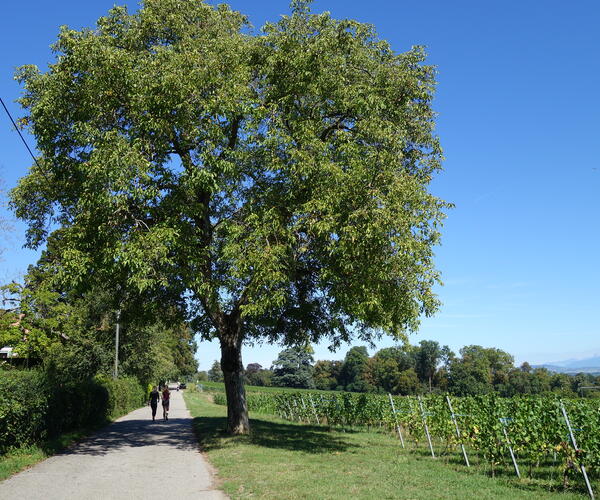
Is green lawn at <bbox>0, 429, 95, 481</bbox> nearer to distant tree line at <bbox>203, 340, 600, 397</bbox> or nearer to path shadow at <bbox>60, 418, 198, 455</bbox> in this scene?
path shadow at <bbox>60, 418, 198, 455</bbox>

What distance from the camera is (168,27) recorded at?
1485 centimetres

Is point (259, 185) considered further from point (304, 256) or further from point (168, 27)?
point (168, 27)

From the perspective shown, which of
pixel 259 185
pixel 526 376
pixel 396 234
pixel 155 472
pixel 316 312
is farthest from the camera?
pixel 526 376

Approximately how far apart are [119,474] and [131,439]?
7.43 m

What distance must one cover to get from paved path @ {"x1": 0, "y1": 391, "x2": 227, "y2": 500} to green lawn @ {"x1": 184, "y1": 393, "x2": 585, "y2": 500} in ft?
1.94

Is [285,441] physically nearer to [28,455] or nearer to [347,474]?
[347,474]

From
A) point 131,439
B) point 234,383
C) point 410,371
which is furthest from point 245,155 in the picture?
point 410,371

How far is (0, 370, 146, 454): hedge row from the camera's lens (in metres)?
11.9

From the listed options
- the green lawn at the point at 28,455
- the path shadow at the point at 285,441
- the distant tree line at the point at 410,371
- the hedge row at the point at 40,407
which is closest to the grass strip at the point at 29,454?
the green lawn at the point at 28,455

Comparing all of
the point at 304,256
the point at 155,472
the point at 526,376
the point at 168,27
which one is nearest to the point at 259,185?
the point at 304,256

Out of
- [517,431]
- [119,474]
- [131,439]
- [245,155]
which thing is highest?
[245,155]

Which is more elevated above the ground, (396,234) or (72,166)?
(72,166)

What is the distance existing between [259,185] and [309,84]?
10.2 feet

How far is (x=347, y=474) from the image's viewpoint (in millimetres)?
10359
